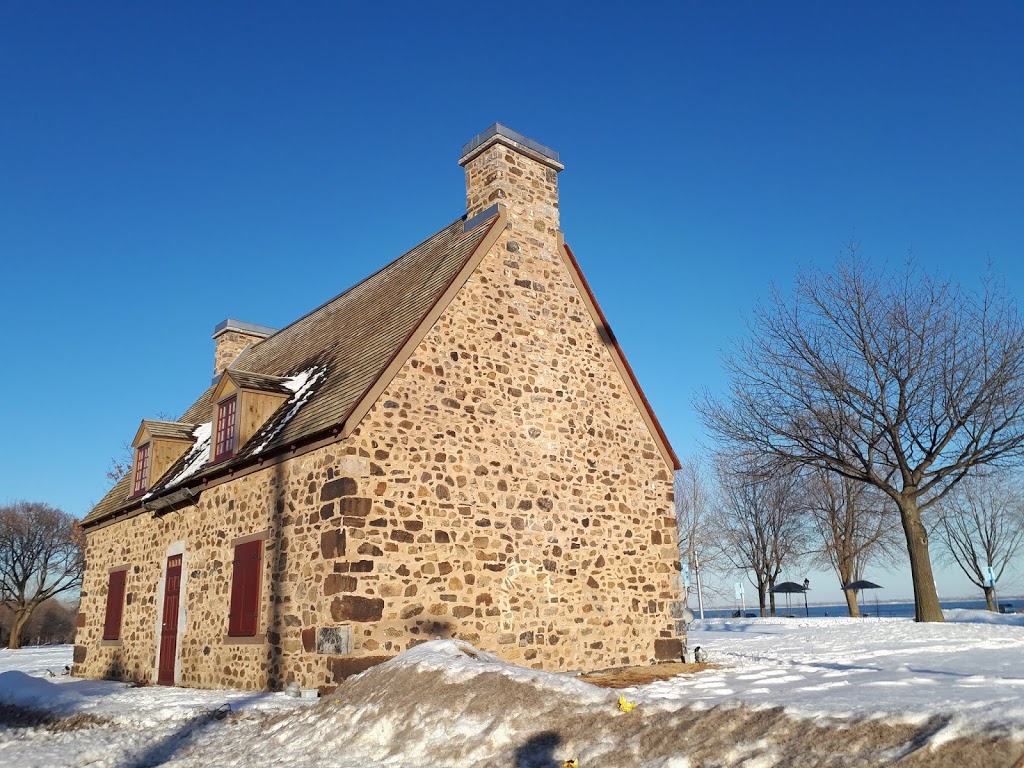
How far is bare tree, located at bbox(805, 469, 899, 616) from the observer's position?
37750 mm

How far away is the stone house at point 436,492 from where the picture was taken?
11219mm

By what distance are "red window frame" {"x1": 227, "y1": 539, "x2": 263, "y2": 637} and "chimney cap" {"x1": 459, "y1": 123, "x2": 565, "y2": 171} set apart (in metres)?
7.91

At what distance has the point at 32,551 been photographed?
47.2m

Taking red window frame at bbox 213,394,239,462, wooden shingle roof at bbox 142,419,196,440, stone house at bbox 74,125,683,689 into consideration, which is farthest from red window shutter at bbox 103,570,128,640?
red window frame at bbox 213,394,239,462

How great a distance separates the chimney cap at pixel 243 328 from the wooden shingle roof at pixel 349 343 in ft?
12.5

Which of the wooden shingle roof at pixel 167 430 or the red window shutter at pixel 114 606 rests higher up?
the wooden shingle roof at pixel 167 430

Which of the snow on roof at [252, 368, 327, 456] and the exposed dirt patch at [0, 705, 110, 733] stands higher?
the snow on roof at [252, 368, 327, 456]

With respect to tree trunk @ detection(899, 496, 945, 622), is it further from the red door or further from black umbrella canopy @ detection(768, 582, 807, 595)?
black umbrella canopy @ detection(768, 582, 807, 595)

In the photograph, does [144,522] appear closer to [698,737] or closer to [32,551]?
[698,737]

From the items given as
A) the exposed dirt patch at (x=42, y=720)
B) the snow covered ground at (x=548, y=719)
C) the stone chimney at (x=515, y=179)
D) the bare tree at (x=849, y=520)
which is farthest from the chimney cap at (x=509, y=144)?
the bare tree at (x=849, y=520)

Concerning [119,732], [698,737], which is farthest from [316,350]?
[698,737]

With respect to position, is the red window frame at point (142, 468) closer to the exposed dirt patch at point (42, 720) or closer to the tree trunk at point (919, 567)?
the exposed dirt patch at point (42, 720)

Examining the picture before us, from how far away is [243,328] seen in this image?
22.9 meters

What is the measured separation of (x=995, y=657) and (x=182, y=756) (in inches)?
455
